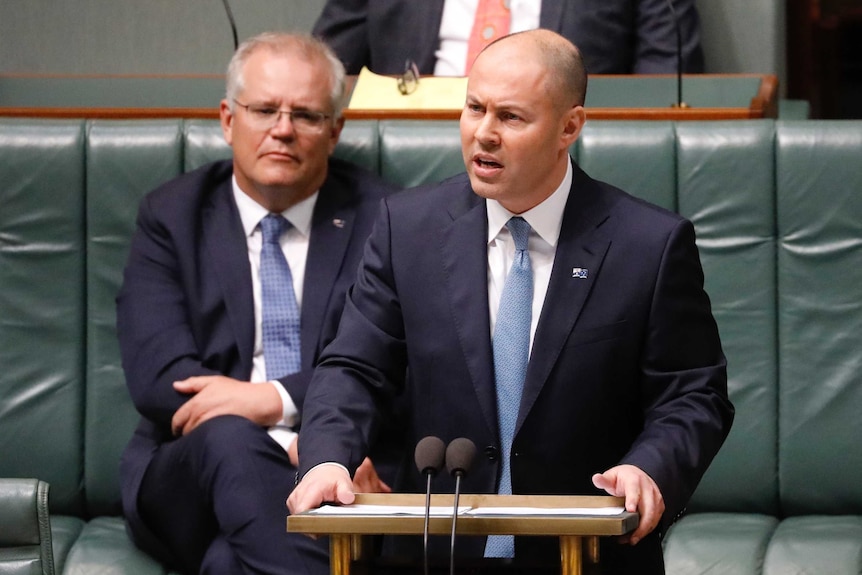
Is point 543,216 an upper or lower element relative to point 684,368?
upper

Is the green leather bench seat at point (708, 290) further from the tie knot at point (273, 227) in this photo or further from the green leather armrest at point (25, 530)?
the green leather armrest at point (25, 530)

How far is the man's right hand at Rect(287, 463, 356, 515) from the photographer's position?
1.85 meters

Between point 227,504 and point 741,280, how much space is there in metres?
1.14

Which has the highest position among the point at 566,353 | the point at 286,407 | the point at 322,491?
the point at 566,353

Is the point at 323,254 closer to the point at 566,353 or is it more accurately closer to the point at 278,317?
the point at 278,317

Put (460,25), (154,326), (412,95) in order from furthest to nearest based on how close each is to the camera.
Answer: (460,25) < (412,95) < (154,326)

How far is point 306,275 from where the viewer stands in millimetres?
2824

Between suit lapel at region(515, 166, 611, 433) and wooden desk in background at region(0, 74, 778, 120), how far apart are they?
93cm

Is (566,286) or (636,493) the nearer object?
(636,493)

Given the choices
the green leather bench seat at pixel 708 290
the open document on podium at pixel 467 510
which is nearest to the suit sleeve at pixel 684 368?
the open document on podium at pixel 467 510

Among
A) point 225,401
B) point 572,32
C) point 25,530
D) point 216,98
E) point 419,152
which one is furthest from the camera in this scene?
point 572,32

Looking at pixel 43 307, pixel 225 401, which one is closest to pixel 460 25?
pixel 43 307

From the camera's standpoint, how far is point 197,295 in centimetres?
285

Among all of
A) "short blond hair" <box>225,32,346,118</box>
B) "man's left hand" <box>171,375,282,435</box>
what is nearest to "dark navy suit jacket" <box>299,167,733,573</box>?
"man's left hand" <box>171,375,282,435</box>
